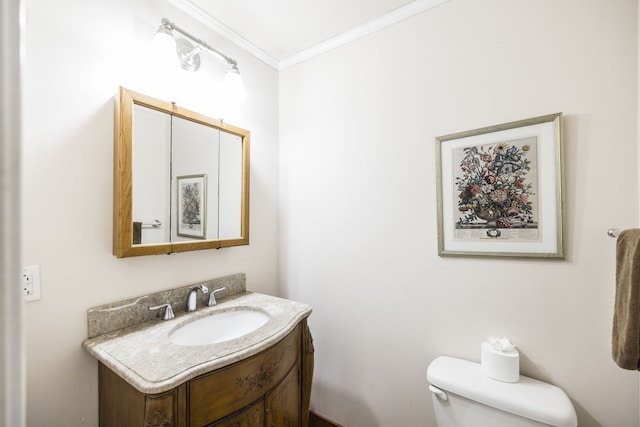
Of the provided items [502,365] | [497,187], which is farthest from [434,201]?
[502,365]

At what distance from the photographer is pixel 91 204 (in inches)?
43.3

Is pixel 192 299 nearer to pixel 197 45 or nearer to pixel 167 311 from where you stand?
pixel 167 311

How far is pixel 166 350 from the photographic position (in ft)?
3.13

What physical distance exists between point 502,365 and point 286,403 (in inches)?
35.0

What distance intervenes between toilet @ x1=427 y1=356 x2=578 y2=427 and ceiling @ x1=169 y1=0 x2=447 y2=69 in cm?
172

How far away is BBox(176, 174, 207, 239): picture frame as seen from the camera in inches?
53.0

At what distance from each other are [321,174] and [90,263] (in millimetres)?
1201

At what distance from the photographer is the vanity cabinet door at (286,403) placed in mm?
1089

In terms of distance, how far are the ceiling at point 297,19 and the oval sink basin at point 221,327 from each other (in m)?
1.54

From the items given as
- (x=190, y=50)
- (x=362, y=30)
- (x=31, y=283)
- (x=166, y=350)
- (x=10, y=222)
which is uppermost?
(x=362, y=30)

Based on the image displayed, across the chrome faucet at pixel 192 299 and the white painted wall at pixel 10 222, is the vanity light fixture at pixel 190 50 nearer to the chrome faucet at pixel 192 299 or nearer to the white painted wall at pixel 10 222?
the chrome faucet at pixel 192 299

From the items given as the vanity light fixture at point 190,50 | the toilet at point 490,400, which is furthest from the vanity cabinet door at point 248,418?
the vanity light fixture at point 190,50

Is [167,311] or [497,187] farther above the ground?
[497,187]

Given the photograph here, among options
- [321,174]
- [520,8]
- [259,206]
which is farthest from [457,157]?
[259,206]
